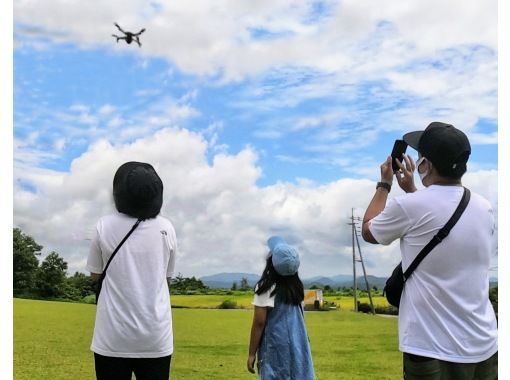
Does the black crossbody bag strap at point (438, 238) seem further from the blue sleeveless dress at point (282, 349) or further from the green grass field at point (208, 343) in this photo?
the green grass field at point (208, 343)

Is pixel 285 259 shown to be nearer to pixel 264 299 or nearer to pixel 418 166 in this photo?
pixel 264 299

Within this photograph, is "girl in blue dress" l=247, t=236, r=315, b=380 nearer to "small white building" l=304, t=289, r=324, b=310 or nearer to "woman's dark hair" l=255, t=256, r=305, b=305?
"woman's dark hair" l=255, t=256, r=305, b=305

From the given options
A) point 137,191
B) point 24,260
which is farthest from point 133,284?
point 24,260

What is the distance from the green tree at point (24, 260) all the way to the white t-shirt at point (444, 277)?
649cm

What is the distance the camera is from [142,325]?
2145 mm

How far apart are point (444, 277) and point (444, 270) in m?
0.02

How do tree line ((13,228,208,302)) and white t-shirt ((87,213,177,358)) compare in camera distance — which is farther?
tree line ((13,228,208,302))

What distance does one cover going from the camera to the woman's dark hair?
119 inches

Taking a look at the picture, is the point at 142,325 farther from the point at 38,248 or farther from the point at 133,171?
the point at 38,248

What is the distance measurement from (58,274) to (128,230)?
613 centimetres

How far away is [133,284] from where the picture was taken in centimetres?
217

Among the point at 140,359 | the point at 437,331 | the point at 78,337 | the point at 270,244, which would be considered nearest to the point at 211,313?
the point at 78,337

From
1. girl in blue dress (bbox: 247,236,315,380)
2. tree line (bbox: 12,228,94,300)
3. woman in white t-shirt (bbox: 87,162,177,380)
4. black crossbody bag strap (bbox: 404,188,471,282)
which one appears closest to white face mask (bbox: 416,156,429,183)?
black crossbody bag strap (bbox: 404,188,471,282)

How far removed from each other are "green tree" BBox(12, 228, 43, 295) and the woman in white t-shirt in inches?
224
